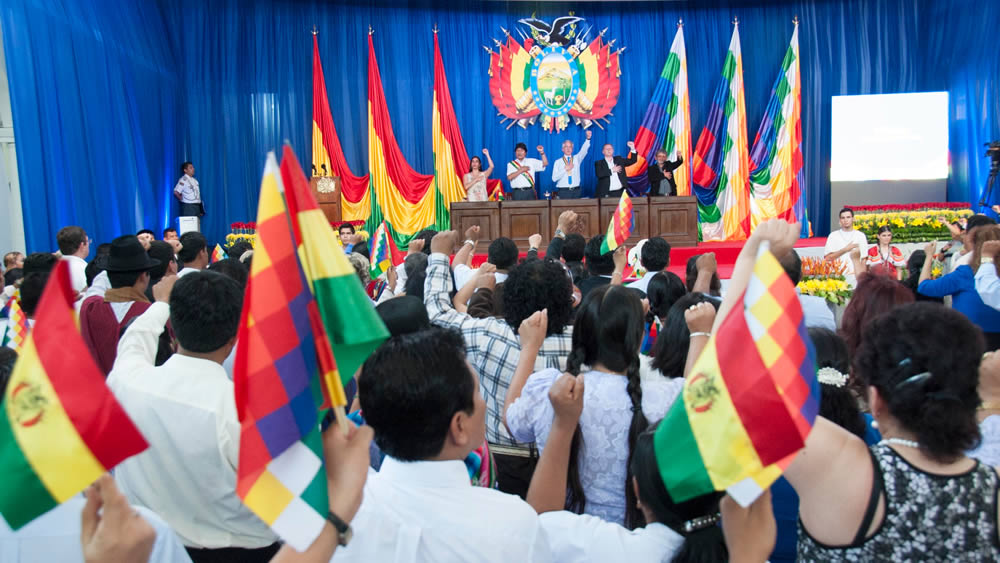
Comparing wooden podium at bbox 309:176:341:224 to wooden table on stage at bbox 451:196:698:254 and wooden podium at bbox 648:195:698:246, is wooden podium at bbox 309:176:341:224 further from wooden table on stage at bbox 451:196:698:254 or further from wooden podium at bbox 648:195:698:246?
wooden podium at bbox 648:195:698:246

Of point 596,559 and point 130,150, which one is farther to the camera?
point 130,150

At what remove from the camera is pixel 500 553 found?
1023 mm

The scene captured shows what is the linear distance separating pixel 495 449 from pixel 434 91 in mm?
9342

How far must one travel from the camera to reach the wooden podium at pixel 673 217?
29.5 feet

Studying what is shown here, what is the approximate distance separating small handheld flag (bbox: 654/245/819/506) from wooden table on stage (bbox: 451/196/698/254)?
26.3ft

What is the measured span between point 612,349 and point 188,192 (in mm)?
8855

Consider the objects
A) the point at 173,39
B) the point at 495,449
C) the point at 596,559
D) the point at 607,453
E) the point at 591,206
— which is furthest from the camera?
the point at 173,39

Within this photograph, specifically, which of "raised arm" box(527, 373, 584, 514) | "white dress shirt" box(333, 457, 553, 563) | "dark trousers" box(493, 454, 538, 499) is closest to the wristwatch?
"white dress shirt" box(333, 457, 553, 563)

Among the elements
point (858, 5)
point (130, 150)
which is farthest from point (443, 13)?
point (858, 5)

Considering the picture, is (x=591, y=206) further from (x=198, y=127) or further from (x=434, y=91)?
(x=198, y=127)

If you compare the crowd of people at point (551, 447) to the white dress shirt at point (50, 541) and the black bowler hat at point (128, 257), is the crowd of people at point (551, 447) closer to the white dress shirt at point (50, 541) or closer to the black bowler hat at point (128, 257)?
the white dress shirt at point (50, 541)

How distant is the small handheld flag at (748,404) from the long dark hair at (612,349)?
0.63 m

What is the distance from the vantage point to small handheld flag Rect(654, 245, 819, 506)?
918 millimetres

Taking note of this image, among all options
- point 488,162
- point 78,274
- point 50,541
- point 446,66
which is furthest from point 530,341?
point 446,66
